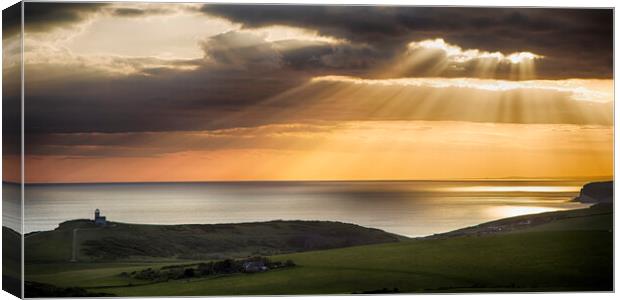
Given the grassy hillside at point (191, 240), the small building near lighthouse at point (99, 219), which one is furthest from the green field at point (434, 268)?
the small building near lighthouse at point (99, 219)

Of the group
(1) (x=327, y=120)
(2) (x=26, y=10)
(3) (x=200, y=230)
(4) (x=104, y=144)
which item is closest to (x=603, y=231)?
(1) (x=327, y=120)

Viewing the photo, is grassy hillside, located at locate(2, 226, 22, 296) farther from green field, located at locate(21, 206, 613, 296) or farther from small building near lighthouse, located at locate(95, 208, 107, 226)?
small building near lighthouse, located at locate(95, 208, 107, 226)

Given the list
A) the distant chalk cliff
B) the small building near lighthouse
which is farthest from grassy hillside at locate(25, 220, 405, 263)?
the distant chalk cliff

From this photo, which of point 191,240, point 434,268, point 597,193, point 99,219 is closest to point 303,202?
point 191,240

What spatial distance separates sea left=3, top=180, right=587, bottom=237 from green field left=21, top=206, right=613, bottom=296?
27 cm

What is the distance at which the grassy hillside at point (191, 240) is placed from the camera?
46.8ft

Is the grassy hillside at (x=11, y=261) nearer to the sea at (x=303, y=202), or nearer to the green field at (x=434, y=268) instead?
the sea at (x=303, y=202)

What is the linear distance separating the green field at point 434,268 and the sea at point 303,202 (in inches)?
10.4

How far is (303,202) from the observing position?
48.0ft

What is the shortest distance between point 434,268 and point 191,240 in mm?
2863

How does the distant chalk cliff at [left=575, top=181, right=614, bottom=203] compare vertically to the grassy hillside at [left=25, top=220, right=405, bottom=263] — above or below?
above

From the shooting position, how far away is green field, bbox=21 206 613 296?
566 inches

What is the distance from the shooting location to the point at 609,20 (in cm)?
1512

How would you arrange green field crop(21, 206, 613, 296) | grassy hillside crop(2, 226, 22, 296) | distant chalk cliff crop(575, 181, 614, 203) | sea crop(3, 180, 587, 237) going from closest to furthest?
grassy hillside crop(2, 226, 22, 296) → sea crop(3, 180, 587, 237) → green field crop(21, 206, 613, 296) → distant chalk cliff crop(575, 181, 614, 203)
